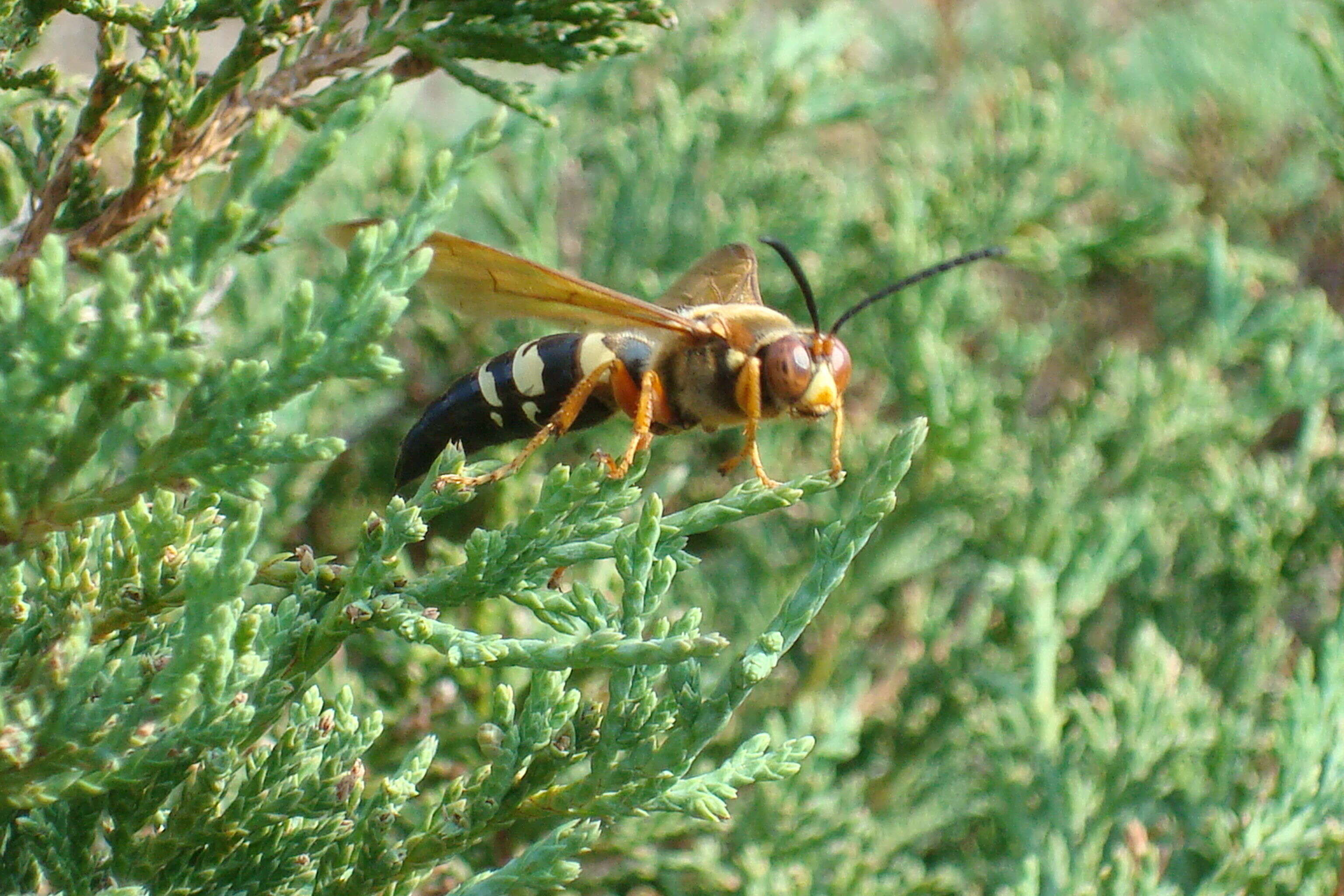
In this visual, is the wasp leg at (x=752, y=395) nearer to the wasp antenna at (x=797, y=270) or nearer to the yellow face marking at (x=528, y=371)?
the wasp antenna at (x=797, y=270)

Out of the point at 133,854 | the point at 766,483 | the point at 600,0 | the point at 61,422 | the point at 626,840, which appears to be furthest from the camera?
the point at 626,840

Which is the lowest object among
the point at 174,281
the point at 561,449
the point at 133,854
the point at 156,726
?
the point at 561,449

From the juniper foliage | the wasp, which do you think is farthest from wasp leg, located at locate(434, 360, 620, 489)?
the juniper foliage

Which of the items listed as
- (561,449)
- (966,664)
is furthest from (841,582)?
(561,449)

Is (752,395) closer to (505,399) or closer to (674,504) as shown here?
(505,399)

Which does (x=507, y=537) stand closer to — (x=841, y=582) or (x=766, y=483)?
(x=766, y=483)

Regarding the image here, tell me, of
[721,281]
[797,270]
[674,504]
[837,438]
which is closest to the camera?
[797,270]

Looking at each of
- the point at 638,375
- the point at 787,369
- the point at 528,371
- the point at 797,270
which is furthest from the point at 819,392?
the point at 528,371

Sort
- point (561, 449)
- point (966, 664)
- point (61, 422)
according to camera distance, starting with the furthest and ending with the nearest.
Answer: point (561, 449)
point (966, 664)
point (61, 422)
